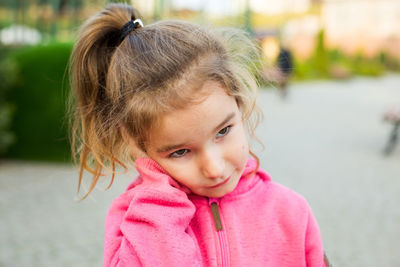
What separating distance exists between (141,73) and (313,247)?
2.39 feet

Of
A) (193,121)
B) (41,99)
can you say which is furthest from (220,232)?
(41,99)

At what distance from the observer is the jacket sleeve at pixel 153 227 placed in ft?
3.84

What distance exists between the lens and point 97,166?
4.71ft

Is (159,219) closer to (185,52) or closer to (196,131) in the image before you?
(196,131)

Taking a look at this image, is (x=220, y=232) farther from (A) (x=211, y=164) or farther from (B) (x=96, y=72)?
(B) (x=96, y=72)

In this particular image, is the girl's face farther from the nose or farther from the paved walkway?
the paved walkway

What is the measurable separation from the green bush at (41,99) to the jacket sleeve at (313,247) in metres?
4.90

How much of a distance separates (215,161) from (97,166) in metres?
0.47

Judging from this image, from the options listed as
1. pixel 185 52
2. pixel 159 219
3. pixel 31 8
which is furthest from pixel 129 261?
pixel 31 8

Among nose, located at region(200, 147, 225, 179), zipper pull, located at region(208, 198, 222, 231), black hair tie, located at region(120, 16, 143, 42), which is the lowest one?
zipper pull, located at region(208, 198, 222, 231)

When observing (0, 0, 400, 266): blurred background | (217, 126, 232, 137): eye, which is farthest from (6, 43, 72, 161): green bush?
(217, 126, 232, 137): eye

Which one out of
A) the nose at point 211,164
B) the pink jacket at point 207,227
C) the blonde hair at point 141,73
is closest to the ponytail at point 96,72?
the blonde hair at point 141,73

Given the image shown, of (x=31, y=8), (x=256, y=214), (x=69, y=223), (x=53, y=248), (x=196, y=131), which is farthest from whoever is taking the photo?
(x=31, y=8)

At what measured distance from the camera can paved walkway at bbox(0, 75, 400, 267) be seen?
3.66m
